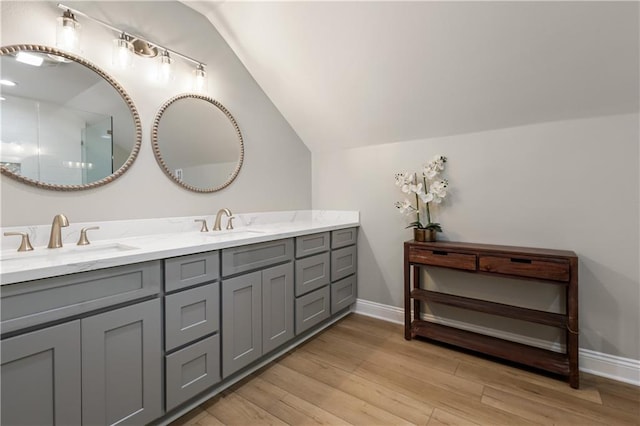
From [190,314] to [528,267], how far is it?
2.02 meters

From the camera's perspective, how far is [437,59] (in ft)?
6.22

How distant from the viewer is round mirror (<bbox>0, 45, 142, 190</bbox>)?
1.35 metres

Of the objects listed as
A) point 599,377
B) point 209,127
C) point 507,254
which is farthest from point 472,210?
point 209,127

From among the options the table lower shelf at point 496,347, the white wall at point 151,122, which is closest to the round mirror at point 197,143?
the white wall at point 151,122

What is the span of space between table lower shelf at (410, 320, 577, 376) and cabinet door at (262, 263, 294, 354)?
105cm

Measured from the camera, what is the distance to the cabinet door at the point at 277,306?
6.00ft

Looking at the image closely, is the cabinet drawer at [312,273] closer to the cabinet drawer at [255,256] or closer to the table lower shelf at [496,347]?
the cabinet drawer at [255,256]

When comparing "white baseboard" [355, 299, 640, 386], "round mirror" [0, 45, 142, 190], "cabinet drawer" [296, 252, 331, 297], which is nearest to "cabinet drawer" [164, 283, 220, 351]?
"cabinet drawer" [296, 252, 331, 297]

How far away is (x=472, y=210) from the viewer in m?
2.23

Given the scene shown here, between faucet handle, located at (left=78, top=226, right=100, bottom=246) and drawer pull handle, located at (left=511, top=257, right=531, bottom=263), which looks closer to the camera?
faucet handle, located at (left=78, top=226, right=100, bottom=246)

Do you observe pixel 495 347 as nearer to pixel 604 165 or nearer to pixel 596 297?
pixel 596 297

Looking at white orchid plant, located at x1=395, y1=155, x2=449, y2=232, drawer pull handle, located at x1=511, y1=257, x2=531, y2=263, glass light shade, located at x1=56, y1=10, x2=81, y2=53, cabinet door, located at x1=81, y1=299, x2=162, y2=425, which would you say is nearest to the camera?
cabinet door, located at x1=81, y1=299, x2=162, y2=425

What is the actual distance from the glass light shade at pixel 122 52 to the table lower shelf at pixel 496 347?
8.89ft

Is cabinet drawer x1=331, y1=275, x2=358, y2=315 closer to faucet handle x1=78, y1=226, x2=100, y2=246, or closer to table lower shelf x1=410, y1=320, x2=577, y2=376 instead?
table lower shelf x1=410, y1=320, x2=577, y2=376
